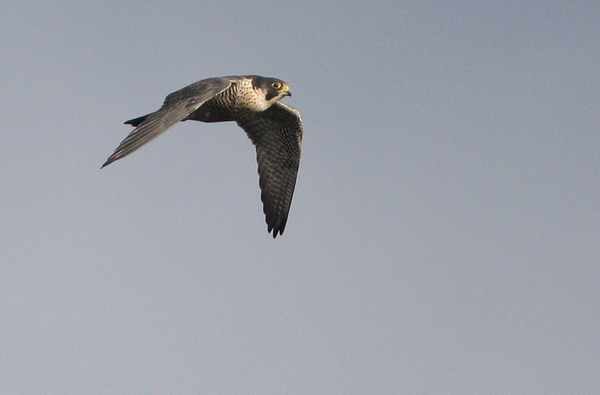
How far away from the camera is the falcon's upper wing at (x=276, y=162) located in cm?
1983

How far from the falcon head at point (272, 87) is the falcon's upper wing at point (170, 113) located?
99cm

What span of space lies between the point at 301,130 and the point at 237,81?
328cm

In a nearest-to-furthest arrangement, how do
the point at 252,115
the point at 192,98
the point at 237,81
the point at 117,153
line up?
the point at 117,153, the point at 192,98, the point at 237,81, the point at 252,115

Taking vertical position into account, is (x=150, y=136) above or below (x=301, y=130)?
below

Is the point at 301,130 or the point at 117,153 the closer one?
the point at 117,153

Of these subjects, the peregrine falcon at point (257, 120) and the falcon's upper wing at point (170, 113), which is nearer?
the falcon's upper wing at point (170, 113)

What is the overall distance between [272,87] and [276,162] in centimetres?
320

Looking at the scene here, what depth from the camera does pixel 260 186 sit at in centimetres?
2017

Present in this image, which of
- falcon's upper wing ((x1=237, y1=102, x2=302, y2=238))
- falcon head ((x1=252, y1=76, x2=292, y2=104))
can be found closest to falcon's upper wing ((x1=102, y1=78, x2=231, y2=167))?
falcon head ((x1=252, y1=76, x2=292, y2=104))

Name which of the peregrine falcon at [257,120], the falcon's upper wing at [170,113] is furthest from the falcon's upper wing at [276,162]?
the falcon's upper wing at [170,113]

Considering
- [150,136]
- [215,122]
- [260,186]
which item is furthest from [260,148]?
[150,136]

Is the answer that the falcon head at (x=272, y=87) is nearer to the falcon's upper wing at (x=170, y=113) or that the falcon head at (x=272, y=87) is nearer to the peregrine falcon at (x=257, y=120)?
the peregrine falcon at (x=257, y=120)

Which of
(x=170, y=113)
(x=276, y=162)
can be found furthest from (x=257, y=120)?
(x=170, y=113)

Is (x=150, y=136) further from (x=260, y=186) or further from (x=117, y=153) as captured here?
(x=260, y=186)
